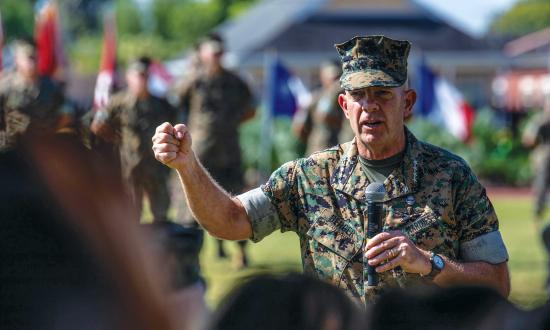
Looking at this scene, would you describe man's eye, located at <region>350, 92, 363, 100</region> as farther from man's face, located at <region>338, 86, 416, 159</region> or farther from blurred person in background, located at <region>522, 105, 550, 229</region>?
blurred person in background, located at <region>522, 105, 550, 229</region>

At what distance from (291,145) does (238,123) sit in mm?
12832

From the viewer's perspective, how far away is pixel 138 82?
1308 centimetres

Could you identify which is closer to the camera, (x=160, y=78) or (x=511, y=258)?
(x=511, y=258)

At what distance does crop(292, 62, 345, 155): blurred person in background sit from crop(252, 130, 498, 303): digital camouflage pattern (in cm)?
862

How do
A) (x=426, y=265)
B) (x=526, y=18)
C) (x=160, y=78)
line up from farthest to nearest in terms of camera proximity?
(x=526, y=18), (x=160, y=78), (x=426, y=265)

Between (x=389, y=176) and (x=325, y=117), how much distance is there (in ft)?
30.2

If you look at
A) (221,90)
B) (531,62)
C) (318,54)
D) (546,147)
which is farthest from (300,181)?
(531,62)

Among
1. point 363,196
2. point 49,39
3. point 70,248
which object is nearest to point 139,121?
point 49,39

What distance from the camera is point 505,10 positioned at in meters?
151

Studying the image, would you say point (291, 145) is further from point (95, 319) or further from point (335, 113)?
point (95, 319)

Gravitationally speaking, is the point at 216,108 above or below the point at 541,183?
above

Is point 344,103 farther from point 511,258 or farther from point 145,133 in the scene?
point 511,258

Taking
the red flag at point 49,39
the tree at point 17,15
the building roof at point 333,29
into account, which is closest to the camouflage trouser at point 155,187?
the red flag at point 49,39

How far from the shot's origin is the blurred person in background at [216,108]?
12.8 m
